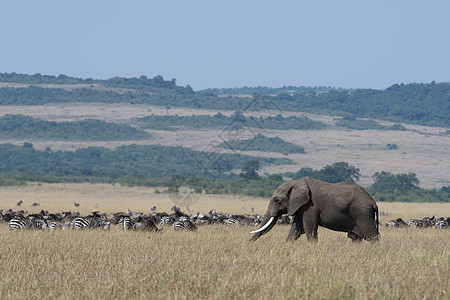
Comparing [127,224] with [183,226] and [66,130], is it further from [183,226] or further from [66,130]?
[66,130]

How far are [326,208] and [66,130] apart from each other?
169 meters

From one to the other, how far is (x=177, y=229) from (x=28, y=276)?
948cm

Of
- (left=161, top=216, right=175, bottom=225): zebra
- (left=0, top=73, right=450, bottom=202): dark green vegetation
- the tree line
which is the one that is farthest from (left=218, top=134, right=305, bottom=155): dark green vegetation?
(left=161, top=216, right=175, bottom=225): zebra

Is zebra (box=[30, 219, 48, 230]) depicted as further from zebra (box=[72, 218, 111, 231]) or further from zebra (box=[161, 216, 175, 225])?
zebra (box=[161, 216, 175, 225])

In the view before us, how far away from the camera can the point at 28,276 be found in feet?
28.8

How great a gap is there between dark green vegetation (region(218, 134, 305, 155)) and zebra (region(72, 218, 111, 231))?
128 meters

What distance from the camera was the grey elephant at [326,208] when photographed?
44.1 feet

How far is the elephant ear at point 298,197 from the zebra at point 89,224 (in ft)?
19.2

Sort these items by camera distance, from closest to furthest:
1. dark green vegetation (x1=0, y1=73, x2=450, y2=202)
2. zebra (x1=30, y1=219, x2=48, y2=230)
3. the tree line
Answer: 1. zebra (x1=30, y1=219, x2=48, y2=230)
2. the tree line
3. dark green vegetation (x1=0, y1=73, x2=450, y2=202)

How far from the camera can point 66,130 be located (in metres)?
178

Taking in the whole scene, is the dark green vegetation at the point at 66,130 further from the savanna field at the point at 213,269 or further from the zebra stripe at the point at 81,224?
the savanna field at the point at 213,269

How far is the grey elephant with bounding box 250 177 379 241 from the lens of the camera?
13.4m

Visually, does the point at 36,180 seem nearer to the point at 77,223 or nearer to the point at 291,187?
the point at 77,223

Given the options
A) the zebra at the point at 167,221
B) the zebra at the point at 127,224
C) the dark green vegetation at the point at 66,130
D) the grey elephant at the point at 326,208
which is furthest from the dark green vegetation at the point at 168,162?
the grey elephant at the point at 326,208
